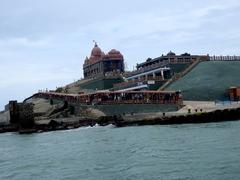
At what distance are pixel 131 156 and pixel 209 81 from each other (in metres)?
Answer: 45.5

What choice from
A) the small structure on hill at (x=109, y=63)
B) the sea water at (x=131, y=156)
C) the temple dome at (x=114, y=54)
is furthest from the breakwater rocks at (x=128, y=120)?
the temple dome at (x=114, y=54)

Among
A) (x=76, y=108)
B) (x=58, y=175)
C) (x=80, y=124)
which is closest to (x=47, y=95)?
(x=76, y=108)

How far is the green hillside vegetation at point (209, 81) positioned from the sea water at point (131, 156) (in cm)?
2418

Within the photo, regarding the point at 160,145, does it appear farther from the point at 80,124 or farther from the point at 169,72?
the point at 169,72

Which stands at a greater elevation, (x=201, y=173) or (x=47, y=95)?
(x=47, y=95)

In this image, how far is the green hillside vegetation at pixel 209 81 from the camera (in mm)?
73875

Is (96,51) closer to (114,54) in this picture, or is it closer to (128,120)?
(114,54)

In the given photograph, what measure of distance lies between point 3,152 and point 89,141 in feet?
24.8

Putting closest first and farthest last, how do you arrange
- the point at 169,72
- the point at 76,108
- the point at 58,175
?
the point at 58,175
the point at 76,108
the point at 169,72

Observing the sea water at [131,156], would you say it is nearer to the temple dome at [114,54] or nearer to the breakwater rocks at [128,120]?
the breakwater rocks at [128,120]

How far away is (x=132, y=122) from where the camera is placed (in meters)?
60.8

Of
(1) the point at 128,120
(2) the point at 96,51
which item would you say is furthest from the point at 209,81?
(2) the point at 96,51

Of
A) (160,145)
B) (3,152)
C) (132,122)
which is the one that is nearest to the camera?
(160,145)

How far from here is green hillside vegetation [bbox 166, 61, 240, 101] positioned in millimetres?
73875
